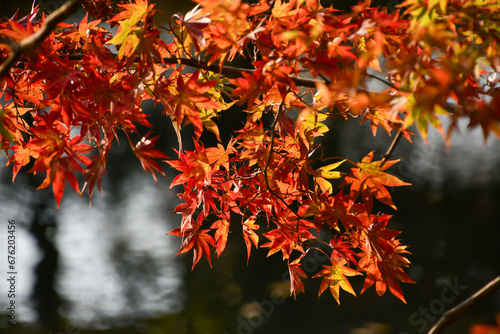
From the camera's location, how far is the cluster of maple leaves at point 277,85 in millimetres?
544

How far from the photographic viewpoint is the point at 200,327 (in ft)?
8.10

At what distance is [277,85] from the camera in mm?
646

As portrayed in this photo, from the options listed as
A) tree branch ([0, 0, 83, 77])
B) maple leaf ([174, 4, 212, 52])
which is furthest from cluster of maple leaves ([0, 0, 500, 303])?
tree branch ([0, 0, 83, 77])

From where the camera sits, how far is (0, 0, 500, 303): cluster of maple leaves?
1.78ft

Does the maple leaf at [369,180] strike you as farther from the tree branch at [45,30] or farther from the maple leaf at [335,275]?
the tree branch at [45,30]

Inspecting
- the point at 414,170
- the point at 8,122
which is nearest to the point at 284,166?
the point at 8,122

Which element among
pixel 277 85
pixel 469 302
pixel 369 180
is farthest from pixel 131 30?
pixel 469 302

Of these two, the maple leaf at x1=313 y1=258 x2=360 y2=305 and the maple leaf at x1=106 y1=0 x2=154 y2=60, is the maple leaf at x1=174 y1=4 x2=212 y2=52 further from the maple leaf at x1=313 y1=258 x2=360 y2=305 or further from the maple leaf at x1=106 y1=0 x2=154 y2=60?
the maple leaf at x1=313 y1=258 x2=360 y2=305

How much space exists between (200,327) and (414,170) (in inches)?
67.8

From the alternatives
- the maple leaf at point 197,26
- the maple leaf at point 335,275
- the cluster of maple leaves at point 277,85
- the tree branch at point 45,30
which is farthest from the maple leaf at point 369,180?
the tree branch at point 45,30

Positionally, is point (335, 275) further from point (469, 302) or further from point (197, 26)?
point (197, 26)

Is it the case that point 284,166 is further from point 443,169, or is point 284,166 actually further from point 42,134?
point 443,169

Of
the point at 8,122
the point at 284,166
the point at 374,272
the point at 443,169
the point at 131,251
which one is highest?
the point at 8,122

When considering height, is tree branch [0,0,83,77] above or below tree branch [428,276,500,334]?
above
